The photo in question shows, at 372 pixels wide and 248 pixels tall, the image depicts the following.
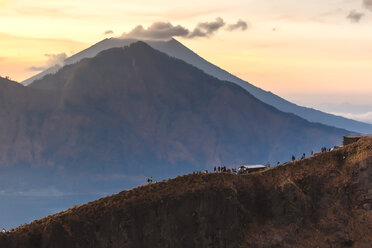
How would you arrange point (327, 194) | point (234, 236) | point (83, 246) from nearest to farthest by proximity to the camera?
point (83, 246), point (234, 236), point (327, 194)

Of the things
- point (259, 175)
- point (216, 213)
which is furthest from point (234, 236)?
point (259, 175)

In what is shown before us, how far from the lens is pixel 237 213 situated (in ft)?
238

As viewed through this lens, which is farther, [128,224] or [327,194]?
[327,194]

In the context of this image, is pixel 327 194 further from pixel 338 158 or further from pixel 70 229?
pixel 70 229

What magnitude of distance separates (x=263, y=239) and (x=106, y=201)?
1707 cm

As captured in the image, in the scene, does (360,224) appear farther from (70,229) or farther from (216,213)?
(70,229)

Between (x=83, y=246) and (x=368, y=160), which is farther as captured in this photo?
(x=368, y=160)

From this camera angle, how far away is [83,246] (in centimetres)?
6606

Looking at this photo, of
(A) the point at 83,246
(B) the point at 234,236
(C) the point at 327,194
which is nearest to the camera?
(A) the point at 83,246

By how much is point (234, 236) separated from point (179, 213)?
21.0 feet

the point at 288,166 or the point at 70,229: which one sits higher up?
the point at 288,166

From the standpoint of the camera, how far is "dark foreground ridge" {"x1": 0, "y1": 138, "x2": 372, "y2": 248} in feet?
220

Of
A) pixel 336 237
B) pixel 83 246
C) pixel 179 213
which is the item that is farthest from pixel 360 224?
pixel 83 246

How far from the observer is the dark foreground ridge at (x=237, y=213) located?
67062 millimetres
